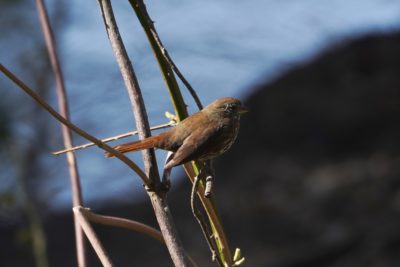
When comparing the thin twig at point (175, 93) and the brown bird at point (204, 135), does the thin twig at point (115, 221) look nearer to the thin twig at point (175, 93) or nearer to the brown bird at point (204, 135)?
the thin twig at point (175, 93)

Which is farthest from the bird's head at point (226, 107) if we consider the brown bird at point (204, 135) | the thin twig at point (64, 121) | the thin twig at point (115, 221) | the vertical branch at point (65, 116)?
the thin twig at point (64, 121)

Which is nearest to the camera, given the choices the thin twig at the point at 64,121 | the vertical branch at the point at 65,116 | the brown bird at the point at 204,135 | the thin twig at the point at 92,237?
the thin twig at the point at 64,121

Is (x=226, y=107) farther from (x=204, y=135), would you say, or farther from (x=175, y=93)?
(x=175, y=93)

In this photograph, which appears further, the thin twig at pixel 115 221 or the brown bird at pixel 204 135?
the brown bird at pixel 204 135

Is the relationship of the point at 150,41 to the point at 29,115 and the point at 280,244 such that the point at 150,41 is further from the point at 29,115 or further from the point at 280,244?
the point at 280,244

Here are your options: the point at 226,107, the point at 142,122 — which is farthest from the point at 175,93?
the point at 226,107

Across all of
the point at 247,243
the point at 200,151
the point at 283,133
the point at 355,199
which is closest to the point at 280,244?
the point at 247,243
